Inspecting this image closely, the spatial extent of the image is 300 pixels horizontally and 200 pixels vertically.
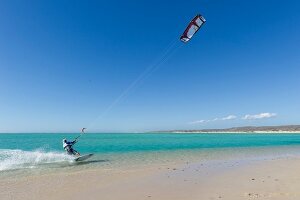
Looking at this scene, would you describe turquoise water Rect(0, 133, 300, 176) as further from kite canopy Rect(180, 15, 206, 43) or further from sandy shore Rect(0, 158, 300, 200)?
kite canopy Rect(180, 15, 206, 43)

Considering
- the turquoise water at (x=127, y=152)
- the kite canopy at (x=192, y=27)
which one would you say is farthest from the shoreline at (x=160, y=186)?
the kite canopy at (x=192, y=27)

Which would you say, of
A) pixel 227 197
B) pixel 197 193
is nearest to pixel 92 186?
pixel 197 193

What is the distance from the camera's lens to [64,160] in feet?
76.1

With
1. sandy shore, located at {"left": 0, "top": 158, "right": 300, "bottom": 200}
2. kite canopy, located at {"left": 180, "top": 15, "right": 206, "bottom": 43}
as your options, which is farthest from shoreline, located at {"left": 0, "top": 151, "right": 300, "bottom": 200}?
kite canopy, located at {"left": 180, "top": 15, "right": 206, "bottom": 43}

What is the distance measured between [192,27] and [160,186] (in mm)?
7755

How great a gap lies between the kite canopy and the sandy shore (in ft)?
22.6

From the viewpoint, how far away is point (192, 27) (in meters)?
13.9

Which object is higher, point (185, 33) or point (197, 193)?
point (185, 33)

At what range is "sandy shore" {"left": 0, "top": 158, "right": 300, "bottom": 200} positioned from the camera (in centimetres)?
970

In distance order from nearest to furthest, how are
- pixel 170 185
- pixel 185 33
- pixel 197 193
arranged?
pixel 197 193, pixel 170 185, pixel 185 33

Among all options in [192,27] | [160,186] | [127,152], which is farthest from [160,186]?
[127,152]

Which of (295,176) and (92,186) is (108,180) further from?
(295,176)

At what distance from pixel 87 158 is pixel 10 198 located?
1392 centimetres

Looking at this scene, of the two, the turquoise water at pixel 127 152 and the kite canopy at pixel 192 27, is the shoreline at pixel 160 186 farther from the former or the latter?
the kite canopy at pixel 192 27
